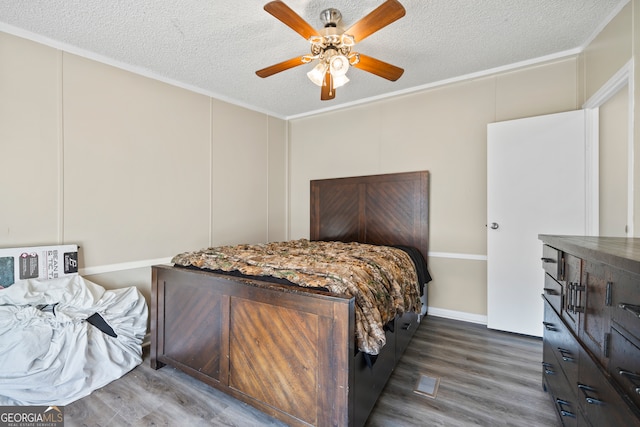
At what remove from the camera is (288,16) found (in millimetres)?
1703

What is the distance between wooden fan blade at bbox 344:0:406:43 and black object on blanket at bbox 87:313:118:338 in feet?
9.08

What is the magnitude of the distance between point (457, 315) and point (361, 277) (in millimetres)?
2119

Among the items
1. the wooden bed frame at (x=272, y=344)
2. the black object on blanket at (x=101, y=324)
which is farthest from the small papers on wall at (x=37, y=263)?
the wooden bed frame at (x=272, y=344)

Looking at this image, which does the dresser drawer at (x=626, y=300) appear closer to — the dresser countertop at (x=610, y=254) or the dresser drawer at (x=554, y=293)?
the dresser countertop at (x=610, y=254)

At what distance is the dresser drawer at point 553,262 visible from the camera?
58.1 inches

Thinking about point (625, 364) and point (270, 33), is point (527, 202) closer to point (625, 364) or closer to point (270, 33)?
point (625, 364)

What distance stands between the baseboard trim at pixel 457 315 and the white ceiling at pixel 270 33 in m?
2.62

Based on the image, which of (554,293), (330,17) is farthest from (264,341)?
(330,17)

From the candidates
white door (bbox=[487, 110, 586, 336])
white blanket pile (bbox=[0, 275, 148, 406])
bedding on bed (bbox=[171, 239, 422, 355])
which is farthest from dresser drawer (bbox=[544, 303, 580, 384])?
white blanket pile (bbox=[0, 275, 148, 406])

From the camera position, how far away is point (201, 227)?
3318 millimetres

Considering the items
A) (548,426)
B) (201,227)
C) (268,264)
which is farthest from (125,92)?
(548,426)

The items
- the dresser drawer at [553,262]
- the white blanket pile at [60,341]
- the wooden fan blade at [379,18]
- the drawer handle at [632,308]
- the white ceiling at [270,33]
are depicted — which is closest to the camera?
the drawer handle at [632,308]

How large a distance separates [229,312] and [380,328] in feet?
3.04

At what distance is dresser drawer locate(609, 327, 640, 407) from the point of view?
80 cm
